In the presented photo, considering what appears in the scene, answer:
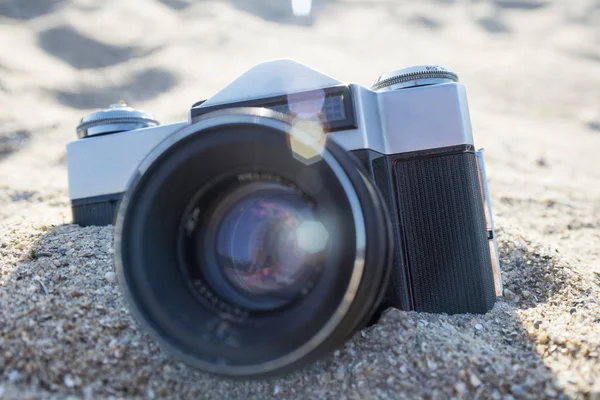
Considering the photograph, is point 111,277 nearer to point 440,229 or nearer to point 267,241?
point 267,241

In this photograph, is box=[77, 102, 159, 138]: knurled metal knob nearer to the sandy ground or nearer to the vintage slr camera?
the vintage slr camera

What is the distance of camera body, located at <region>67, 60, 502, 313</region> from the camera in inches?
35.9

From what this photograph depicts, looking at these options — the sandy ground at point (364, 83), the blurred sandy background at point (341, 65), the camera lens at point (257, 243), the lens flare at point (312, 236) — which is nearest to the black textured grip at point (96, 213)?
the sandy ground at point (364, 83)

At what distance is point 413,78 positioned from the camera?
Answer: 1009 millimetres

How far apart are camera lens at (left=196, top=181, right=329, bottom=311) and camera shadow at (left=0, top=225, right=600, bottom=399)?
0.12 meters

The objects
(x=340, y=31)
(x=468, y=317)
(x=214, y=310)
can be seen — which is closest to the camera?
(x=214, y=310)

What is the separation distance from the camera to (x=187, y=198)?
0.84 metres

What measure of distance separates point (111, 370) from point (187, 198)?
0.25m

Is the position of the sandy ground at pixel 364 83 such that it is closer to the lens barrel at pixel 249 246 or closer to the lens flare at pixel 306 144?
the lens barrel at pixel 249 246

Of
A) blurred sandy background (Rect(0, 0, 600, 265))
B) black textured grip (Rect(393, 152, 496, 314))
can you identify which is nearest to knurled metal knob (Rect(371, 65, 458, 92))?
black textured grip (Rect(393, 152, 496, 314))

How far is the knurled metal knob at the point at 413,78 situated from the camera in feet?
3.31

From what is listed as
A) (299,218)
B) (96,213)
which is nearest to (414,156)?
(299,218)

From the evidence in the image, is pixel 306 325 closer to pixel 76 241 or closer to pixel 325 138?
pixel 325 138

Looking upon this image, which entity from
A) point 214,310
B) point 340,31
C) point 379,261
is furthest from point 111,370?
point 340,31
